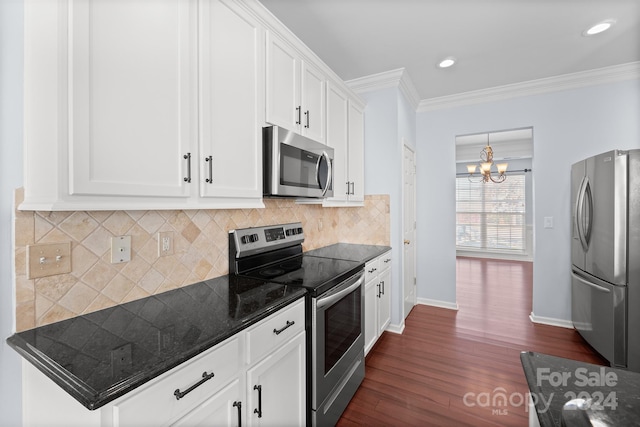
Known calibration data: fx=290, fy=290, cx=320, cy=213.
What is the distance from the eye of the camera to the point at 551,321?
323 cm

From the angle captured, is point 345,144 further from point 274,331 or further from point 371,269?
point 274,331

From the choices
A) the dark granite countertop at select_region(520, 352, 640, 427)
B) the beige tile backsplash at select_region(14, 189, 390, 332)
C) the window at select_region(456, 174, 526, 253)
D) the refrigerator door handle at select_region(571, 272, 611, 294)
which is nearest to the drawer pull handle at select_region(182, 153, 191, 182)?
the beige tile backsplash at select_region(14, 189, 390, 332)

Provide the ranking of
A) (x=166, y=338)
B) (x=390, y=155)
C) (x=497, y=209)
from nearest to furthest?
(x=166, y=338), (x=390, y=155), (x=497, y=209)

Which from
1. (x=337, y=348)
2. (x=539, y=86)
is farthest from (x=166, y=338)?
(x=539, y=86)

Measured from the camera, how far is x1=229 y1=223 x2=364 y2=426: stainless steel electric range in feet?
5.06

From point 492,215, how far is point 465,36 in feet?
18.9

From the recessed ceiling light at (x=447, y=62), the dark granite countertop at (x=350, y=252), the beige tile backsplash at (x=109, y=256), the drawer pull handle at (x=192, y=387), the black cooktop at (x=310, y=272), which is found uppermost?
the recessed ceiling light at (x=447, y=62)

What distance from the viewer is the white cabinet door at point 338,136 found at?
7.98ft

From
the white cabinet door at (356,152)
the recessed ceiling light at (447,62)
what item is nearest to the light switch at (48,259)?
the white cabinet door at (356,152)

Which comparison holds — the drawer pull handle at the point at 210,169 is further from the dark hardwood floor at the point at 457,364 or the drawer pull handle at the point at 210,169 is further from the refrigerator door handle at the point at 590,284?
the refrigerator door handle at the point at 590,284

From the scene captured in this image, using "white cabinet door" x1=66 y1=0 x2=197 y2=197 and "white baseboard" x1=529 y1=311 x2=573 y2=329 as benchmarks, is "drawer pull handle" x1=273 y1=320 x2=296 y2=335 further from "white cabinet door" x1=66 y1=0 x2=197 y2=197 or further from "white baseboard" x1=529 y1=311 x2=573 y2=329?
"white baseboard" x1=529 y1=311 x2=573 y2=329

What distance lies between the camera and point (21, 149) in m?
1.00

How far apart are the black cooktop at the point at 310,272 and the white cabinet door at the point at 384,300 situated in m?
0.73

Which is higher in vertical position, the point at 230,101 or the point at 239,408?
the point at 230,101
